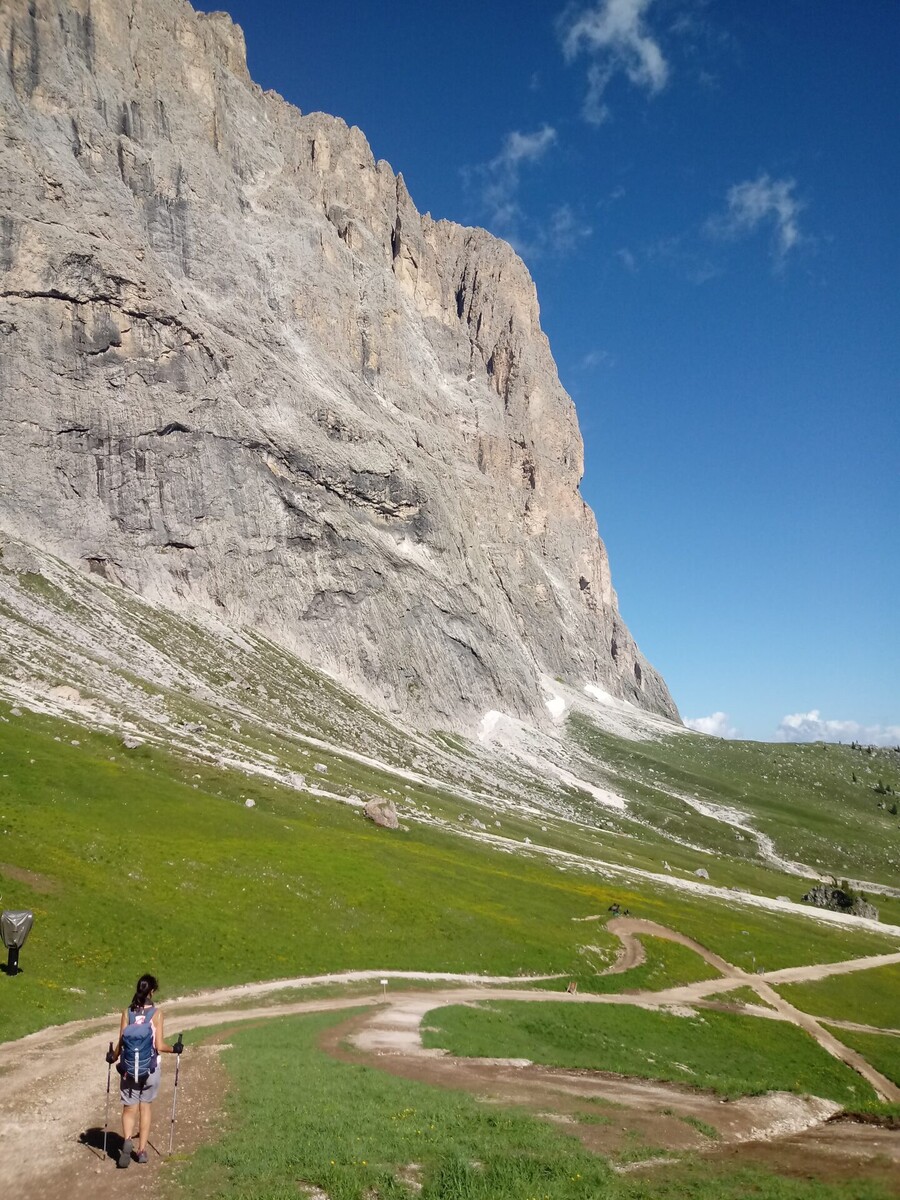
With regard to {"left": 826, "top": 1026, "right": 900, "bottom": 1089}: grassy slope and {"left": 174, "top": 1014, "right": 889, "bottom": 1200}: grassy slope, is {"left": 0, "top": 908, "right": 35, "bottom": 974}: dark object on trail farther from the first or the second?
{"left": 826, "top": 1026, "right": 900, "bottom": 1089}: grassy slope

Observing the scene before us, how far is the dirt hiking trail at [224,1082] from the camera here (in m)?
15.8

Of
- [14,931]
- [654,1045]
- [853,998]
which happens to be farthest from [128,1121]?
[853,998]

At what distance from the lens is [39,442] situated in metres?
137

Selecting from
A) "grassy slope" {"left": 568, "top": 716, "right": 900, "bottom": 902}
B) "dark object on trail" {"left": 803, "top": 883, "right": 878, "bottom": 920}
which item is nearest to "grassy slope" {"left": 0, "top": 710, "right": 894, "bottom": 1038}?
"dark object on trail" {"left": 803, "top": 883, "right": 878, "bottom": 920}

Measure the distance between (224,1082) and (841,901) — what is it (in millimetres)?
117959

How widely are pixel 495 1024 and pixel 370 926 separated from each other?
1617cm

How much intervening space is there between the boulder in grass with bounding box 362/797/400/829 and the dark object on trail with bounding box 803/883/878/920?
74.3 meters

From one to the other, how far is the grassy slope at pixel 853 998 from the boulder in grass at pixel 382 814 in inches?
1550

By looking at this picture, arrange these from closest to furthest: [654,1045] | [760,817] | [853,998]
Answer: [654,1045], [853,998], [760,817]

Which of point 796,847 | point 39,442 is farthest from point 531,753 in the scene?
point 39,442

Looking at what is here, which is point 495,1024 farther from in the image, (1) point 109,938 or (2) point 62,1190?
(2) point 62,1190

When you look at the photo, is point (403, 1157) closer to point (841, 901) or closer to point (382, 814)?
point (382, 814)

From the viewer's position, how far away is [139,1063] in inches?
627

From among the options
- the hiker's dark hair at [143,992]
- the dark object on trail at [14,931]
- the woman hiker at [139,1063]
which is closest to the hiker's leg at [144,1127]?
the woman hiker at [139,1063]
